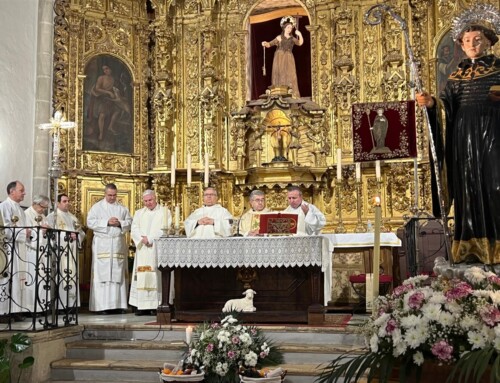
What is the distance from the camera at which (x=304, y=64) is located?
13578 millimetres

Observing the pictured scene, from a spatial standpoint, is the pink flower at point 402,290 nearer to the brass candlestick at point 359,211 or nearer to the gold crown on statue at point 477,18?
the gold crown on statue at point 477,18

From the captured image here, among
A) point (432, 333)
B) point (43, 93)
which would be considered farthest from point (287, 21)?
point (432, 333)

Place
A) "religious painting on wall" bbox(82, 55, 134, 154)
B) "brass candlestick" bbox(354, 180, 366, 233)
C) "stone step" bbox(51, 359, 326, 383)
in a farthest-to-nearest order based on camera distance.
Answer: "religious painting on wall" bbox(82, 55, 134, 154) < "brass candlestick" bbox(354, 180, 366, 233) < "stone step" bbox(51, 359, 326, 383)

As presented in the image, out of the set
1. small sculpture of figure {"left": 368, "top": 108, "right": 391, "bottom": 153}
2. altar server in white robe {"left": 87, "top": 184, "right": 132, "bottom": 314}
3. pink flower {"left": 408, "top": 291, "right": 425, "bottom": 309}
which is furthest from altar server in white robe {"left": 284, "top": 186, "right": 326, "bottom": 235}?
pink flower {"left": 408, "top": 291, "right": 425, "bottom": 309}

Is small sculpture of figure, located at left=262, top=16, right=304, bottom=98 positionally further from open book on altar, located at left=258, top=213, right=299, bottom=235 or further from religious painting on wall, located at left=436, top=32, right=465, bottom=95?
open book on altar, located at left=258, top=213, right=299, bottom=235

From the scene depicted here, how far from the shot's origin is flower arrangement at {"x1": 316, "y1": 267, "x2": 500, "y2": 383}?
3291 millimetres

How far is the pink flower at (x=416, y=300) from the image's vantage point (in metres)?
3.56

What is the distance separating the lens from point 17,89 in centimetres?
1215

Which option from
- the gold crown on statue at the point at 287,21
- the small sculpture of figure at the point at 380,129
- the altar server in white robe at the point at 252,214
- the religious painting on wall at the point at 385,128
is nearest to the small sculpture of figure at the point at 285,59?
the gold crown on statue at the point at 287,21

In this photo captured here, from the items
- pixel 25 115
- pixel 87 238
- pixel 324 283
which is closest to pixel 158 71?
pixel 25 115

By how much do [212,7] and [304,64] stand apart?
2129mm

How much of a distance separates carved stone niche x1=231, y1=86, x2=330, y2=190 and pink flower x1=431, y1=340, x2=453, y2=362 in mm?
9180

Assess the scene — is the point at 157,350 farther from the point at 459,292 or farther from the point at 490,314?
the point at 490,314

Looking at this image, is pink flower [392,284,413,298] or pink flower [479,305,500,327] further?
pink flower [392,284,413,298]
